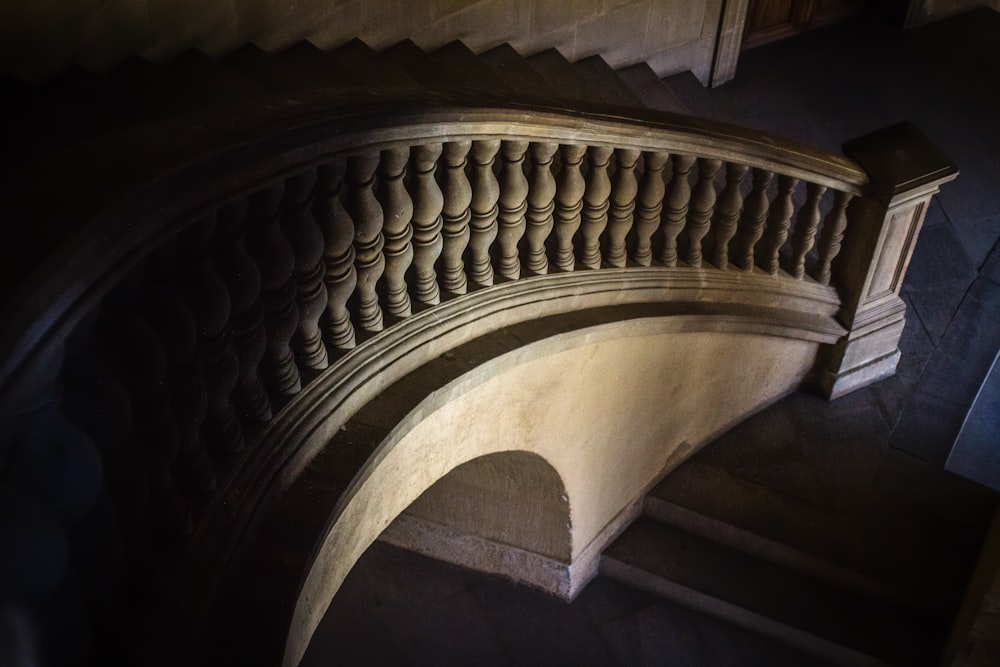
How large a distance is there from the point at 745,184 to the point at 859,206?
1020 millimetres

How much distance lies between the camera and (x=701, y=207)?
447 centimetres

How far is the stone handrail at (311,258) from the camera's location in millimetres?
1914

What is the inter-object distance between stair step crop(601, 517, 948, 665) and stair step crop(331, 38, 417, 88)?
7.93ft

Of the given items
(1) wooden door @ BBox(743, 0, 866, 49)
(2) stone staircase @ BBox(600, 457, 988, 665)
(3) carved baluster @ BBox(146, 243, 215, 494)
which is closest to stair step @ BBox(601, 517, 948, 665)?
(2) stone staircase @ BBox(600, 457, 988, 665)

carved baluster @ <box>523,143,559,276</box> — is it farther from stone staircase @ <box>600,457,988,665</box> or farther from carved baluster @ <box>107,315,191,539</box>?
stone staircase @ <box>600,457,988,665</box>

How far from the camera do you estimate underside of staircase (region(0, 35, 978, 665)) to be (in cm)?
474

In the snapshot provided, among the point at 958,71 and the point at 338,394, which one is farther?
the point at 958,71

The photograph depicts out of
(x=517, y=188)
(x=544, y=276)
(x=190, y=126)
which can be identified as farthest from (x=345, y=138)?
(x=544, y=276)

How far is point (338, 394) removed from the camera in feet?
10.4

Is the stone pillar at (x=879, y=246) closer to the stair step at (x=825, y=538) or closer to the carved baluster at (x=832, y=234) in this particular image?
the carved baluster at (x=832, y=234)

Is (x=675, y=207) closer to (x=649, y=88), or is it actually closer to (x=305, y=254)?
(x=305, y=254)

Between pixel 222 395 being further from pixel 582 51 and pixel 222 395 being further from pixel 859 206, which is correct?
pixel 582 51

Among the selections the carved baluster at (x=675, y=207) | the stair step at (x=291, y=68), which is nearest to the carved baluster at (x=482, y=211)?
the carved baluster at (x=675, y=207)

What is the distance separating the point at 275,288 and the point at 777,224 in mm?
2738
